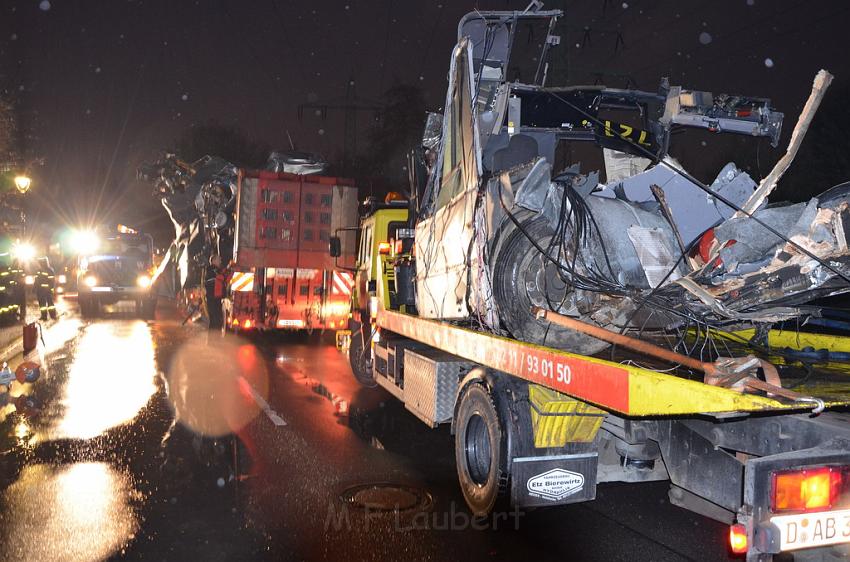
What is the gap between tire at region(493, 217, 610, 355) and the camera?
5.77m

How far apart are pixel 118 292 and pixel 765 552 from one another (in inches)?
928

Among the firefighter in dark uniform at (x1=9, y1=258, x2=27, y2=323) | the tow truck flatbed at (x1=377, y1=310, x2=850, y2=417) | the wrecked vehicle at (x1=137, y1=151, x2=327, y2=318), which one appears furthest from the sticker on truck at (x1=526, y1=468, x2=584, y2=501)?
the firefighter in dark uniform at (x1=9, y1=258, x2=27, y2=323)

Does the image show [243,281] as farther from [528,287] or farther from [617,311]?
[617,311]

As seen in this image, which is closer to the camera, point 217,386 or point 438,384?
point 438,384

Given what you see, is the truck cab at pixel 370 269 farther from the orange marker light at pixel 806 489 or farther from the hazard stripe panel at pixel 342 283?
the orange marker light at pixel 806 489

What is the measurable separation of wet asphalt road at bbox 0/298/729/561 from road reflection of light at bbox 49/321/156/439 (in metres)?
0.05

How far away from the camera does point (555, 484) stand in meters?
5.02

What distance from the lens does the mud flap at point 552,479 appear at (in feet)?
16.2

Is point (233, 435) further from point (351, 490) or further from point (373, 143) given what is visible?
point (373, 143)

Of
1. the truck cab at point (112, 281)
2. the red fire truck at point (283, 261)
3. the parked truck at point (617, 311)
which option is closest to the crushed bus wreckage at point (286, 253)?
the red fire truck at point (283, 261)

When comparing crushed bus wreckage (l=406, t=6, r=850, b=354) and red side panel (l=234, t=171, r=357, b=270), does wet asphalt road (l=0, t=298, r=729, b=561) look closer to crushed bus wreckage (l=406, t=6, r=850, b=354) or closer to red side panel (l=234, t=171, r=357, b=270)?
crushed bus wreckage (l=406, t=6, r=850, b=354)

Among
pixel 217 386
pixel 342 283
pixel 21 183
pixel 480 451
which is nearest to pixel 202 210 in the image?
pixel 21 183

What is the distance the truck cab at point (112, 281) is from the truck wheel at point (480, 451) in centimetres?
2010

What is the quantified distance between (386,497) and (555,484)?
1.60 meters
